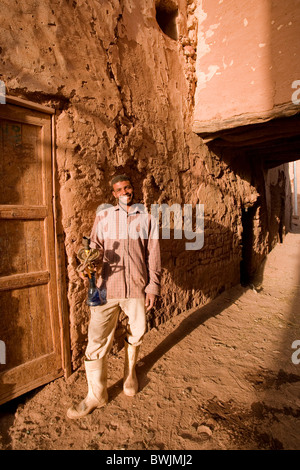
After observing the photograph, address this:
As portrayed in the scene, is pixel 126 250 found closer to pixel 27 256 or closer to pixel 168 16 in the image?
pixel 27 256

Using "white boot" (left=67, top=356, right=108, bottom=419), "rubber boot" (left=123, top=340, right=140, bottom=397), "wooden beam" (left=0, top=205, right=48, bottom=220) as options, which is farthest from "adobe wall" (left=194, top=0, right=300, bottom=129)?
"white boot" (left=67, top=356, right=108, bottom=419)

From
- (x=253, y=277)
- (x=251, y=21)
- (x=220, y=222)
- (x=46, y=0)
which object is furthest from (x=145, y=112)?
(x=253, y=277)

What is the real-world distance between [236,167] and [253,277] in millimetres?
2817

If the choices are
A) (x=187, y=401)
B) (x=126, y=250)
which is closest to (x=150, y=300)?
(x=126, y=250)

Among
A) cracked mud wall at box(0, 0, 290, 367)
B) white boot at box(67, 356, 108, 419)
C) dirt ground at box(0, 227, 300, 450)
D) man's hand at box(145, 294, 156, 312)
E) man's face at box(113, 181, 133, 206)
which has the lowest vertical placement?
dirt ground at box(0, 227, 300, 450)

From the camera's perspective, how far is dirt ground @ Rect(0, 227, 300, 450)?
5.76 ft

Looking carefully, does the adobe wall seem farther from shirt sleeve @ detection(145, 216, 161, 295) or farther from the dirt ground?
the dirt ground

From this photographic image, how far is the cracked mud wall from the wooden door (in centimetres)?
15

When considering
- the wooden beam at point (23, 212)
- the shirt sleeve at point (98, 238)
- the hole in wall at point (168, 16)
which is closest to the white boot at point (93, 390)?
the shirt sleeve at point (98, 238)

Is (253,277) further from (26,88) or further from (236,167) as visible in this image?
(26,88)

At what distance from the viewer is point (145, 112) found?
300 centimetres

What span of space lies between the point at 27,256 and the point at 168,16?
4.36m

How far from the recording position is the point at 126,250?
202cm
